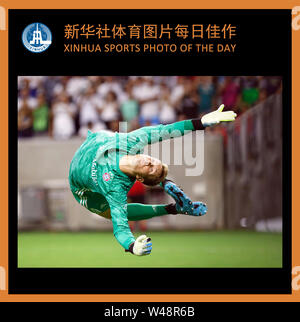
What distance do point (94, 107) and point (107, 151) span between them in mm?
6625

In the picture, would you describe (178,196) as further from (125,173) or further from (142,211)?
(125,173)

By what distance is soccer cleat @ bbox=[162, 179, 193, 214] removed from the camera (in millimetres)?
5672

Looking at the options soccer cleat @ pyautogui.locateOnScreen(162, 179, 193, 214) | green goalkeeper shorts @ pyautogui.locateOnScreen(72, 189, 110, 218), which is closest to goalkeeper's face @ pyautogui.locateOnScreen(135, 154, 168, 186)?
soccer cleat @ pyautogui.locateOnScreen(162, 179, 193, 214)

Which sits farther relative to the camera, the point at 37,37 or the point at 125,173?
the point at 37,37

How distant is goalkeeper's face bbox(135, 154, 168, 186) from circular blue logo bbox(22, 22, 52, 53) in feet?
6.88

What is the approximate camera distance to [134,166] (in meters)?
5.11

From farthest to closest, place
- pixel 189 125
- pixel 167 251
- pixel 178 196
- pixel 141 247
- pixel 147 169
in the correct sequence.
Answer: pixel 167 251 → pixel 178 196 → pixel 189 125 → pixel 147 169 → pixel 141 247

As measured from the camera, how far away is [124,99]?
11750 mm

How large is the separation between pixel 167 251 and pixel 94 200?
2656 millimetres

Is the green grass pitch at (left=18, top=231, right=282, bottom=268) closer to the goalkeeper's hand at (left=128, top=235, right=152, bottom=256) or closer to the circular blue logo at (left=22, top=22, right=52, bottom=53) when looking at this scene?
the goalkeeper's hand at (left=128, top=235, right=152, bottom=256)

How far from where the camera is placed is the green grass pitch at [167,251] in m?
7.15

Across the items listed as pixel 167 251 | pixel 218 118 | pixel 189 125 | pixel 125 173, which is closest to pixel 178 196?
pixel 125 173

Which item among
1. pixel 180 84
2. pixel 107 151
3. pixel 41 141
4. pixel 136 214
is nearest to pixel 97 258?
pixel 136 214
